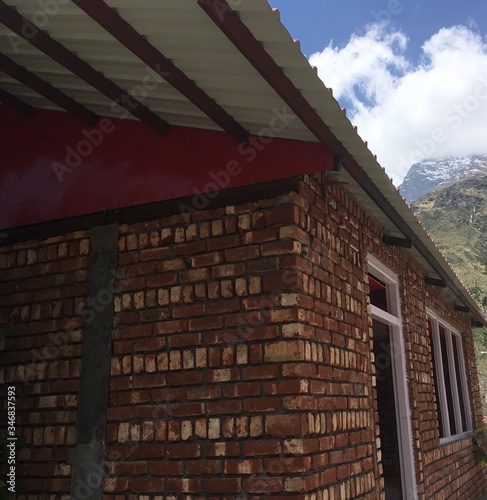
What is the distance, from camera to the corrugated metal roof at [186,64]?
106 inches

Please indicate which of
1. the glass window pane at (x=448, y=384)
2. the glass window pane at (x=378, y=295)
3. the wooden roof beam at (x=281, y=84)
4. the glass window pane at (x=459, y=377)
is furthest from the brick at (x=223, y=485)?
the glass window pane at (x=459, y=377)

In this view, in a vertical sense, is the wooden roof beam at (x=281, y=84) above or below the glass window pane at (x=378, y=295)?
above

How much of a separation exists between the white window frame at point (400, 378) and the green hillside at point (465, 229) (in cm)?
4055

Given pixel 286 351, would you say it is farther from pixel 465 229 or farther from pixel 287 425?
pixel 465 229

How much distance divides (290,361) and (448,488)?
497 cm

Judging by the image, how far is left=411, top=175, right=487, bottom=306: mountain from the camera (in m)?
55.0

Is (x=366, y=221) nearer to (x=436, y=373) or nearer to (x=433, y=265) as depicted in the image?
(x=433, y=265)

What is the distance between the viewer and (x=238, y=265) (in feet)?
11.8

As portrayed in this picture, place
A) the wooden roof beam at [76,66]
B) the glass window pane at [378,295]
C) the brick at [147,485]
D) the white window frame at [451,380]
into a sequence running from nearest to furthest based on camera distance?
the wooden roof beam at [76,66], the brick at [147,485], the glass window pane at [378,295], the white window frame at [451,380]

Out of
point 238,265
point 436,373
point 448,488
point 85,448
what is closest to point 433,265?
point 436,373

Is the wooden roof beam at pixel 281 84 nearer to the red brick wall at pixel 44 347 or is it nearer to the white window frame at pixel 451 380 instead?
the red brick wall at pixel 44 347

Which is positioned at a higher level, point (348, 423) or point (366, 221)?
point (366, 221)

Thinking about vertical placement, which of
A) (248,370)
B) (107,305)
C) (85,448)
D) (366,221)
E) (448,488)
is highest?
(366,221)

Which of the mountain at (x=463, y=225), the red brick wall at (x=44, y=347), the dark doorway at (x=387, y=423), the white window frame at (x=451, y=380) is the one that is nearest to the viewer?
the red brick wall at (x=44, y=347)
